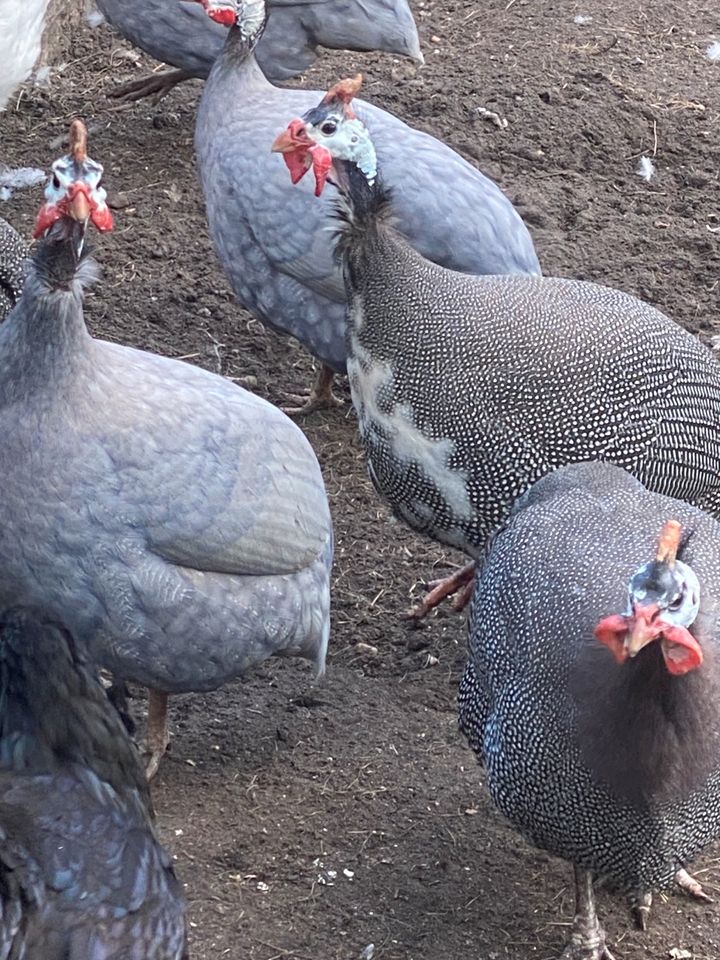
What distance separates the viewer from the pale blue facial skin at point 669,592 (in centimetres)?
294

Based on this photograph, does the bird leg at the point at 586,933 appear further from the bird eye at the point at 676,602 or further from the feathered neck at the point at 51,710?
the feathered neck at the point at 51,710

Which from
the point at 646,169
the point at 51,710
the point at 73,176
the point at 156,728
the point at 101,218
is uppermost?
the point at 73,176

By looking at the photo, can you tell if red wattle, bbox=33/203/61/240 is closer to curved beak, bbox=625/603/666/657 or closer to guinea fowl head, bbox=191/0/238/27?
curved beak, bbox=625/603/666/657

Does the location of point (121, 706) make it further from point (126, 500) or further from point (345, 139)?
point (345, 139)

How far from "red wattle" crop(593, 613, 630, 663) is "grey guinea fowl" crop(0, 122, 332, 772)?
3.28 feet

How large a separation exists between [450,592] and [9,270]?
62.8 inches

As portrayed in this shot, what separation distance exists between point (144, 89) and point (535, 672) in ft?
13.9

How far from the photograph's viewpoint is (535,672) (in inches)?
130

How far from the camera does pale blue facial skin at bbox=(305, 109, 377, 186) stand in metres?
4.34

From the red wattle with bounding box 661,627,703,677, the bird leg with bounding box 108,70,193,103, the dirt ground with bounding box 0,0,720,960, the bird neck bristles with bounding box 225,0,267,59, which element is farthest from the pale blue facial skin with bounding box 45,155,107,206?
the bird leg with bounding box 108,70,193,103

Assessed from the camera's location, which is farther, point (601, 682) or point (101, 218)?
point (101, 218)

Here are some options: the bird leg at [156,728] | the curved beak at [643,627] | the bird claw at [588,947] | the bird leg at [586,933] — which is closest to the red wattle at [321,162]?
the bird leg at [156,728]

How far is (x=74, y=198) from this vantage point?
11.2 ft

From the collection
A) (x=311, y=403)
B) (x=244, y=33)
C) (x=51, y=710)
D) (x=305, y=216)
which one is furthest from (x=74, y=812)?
(x=244, y=33)
